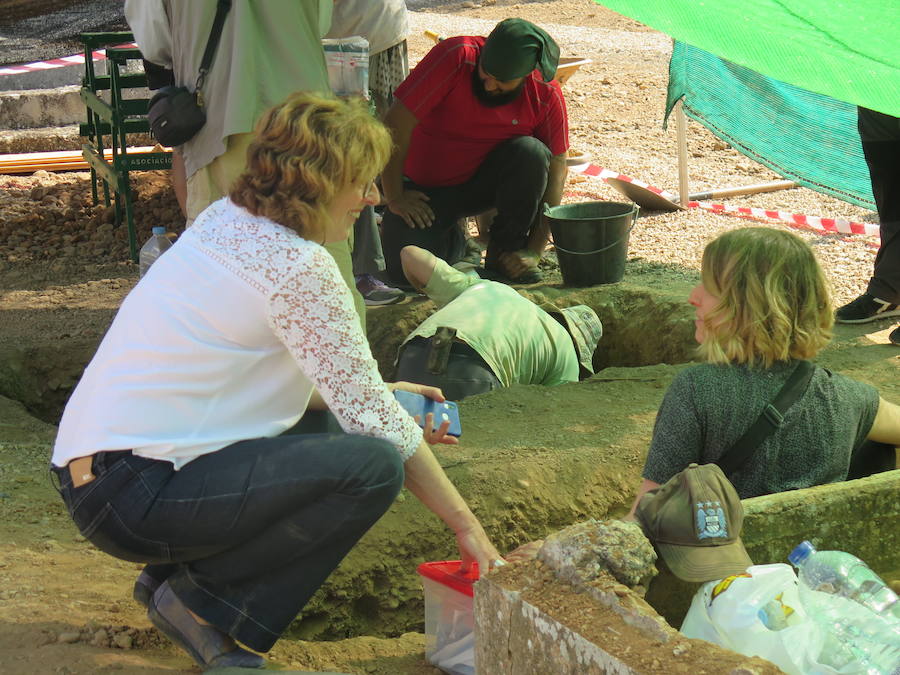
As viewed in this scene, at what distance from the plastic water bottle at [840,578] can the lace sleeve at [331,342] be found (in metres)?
0.96

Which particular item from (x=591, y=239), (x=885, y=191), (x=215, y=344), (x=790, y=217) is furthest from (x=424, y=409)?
(x=790, y=217)

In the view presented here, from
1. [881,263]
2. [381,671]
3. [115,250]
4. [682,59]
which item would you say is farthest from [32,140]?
[381,671]

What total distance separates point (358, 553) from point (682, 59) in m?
4.25

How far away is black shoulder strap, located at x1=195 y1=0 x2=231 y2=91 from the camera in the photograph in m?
3.91

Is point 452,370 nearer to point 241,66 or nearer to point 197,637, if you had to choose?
point 241,66

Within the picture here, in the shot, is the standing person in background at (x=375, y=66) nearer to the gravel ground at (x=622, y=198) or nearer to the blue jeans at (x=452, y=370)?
the blue jeans at (x=452, y=370)

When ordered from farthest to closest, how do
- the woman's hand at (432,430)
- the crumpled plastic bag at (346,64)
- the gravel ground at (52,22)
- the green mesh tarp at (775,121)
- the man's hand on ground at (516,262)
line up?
the gravel ground at (52,22), the green mesh tarp at (775,121), the man's hand on ground at (516,262), the crumpled plastic bag at (346,64), the woman's hand at (432,430)

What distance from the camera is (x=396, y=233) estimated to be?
19.8 feet

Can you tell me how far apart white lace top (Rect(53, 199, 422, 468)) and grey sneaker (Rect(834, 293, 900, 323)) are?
12.1ft

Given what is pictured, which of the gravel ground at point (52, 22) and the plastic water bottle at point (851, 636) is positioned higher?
the plastic water bottle at point (851, 636)

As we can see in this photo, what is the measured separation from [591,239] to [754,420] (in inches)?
131

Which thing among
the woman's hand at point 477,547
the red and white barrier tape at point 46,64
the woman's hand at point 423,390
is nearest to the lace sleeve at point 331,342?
the woman's hand at point 477,547

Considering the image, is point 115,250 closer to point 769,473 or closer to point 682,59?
point 682,59

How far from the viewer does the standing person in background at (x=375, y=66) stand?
5.68 meters
